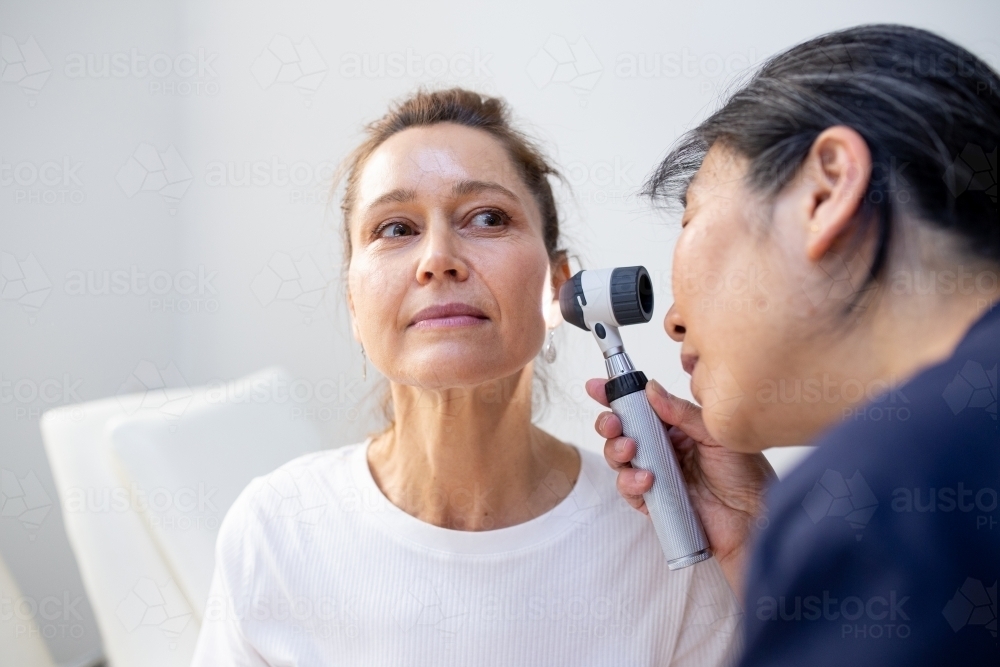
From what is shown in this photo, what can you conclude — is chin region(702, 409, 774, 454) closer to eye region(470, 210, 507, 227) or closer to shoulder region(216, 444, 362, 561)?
eye region(470, 210, 507, 227)

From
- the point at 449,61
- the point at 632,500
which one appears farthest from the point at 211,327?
the point at 632,500

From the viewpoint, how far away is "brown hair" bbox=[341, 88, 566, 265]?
4.29 ft

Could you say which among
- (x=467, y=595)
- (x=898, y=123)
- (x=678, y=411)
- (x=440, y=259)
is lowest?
(x=467, y=595)

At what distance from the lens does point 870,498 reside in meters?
0.54

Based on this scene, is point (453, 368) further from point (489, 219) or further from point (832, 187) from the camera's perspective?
point (832, 187)

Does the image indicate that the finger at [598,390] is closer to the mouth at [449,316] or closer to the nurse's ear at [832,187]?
the mouth at [449,316]

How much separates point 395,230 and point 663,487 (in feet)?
1.82

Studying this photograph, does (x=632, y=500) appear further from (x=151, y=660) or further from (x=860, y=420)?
(x=151, y=660)

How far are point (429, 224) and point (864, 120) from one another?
24.4 inches

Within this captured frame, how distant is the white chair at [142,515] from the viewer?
1.49 metres

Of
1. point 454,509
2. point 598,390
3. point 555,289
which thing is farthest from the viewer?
point 555,289

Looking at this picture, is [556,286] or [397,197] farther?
[556,286]

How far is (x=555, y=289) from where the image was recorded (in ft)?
4.49

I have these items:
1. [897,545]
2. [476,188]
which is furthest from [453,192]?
[897,545]
